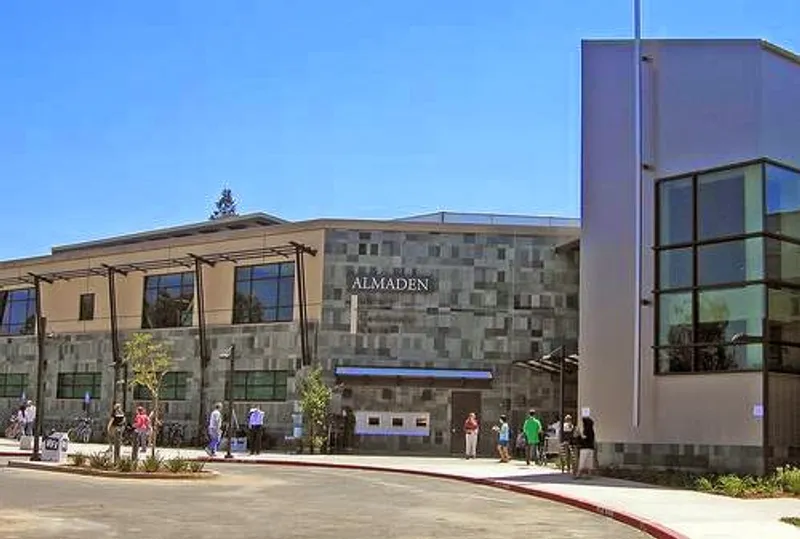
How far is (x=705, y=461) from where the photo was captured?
78.6 feet

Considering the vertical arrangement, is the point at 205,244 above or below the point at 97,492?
above

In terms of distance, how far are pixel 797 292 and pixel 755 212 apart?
88.7 inches

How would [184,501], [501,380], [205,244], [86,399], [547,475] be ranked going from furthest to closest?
[86,399] → [205,244] → [501,380] → [547,475] → [184,501]

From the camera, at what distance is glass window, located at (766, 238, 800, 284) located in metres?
24.1

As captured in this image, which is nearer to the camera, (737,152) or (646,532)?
(646,532)

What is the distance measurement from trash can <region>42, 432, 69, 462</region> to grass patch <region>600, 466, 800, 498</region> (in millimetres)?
15149

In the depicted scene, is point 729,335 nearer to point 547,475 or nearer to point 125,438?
point 547,475

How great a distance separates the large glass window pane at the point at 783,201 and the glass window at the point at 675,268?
2132mm

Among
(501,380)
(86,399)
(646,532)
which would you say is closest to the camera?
(646,532)

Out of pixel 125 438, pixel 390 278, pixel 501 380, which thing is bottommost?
pixel 125 438

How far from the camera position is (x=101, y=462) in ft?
80.1

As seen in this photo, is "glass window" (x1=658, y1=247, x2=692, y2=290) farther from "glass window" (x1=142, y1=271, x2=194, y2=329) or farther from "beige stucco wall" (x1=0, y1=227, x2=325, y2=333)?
"glass window" (x1=142, y1=271, x2=194, y2=329)

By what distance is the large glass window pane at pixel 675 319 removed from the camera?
2511cm

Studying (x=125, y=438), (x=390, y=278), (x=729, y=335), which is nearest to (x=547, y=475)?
(x=729, y=335)
